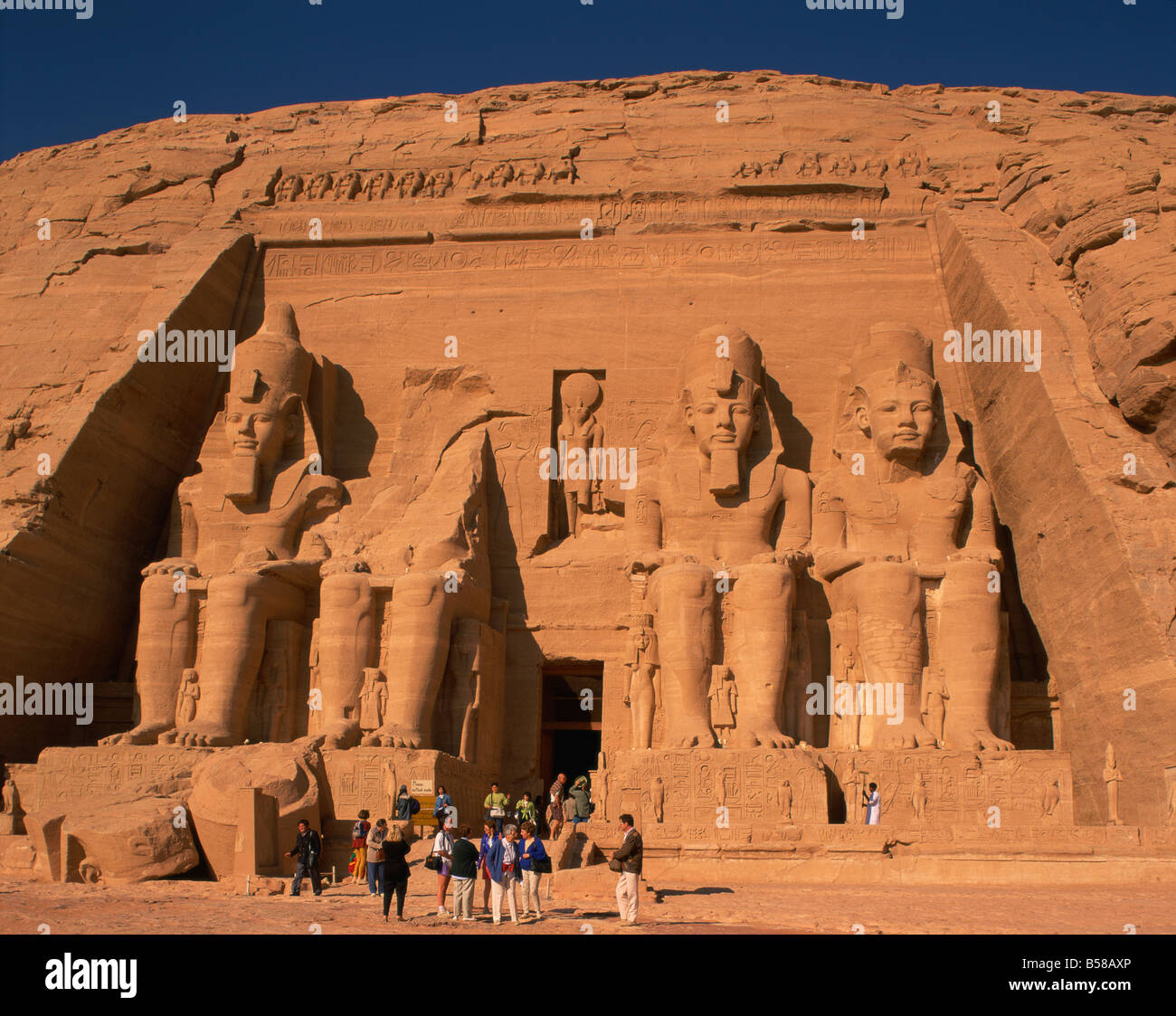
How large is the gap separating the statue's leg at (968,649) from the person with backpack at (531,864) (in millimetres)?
4040

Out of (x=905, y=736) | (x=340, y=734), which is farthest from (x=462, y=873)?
(x=905, y=736)

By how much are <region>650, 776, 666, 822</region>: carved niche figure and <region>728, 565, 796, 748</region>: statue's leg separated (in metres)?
0.85

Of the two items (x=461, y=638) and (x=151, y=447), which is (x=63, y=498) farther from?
(x=461, y=638)

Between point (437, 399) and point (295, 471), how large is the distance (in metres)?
1.52

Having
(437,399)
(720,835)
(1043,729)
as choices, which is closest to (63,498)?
(437,399)

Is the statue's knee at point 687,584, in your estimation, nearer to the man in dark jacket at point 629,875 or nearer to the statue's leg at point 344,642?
the statue's leg at point 344,642

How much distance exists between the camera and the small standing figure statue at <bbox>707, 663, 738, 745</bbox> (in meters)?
10.2

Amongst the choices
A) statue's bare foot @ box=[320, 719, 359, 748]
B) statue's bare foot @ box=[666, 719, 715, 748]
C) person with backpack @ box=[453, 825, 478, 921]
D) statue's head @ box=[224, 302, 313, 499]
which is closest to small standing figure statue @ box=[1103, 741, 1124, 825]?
statue's bare foot @ box=[666, 719, 715, 748]

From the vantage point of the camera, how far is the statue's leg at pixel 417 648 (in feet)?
33.7

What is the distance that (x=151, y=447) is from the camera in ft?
40.7

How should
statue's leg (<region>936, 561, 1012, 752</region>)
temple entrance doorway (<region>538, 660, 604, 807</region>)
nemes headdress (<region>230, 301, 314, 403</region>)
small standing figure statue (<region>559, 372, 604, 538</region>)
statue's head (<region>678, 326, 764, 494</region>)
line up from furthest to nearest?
small standing figure statue (<region>559, 372, 604, 538</region>)
temple entrance doorway (<region>538, 660, 604, 807</region>)
nemes headdress (<region>230, 301, 314, 403</region>)
statue's head (<region>678, 326, 764, 494</region>)
statue's leg (<region>936, 561, 1012, 752</region>)

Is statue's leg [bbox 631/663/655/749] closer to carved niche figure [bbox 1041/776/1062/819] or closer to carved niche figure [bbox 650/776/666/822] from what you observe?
carved niche figure [bbox 650/776/666/822]

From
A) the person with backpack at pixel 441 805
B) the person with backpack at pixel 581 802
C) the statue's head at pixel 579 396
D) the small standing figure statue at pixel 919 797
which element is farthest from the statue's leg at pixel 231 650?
the small standing figure statue at pixel 919 797

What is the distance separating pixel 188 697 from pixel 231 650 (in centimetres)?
51
